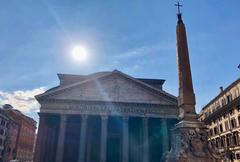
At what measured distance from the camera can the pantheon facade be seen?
84.6 ft

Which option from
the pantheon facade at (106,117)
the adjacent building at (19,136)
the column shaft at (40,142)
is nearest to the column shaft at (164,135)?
the pantheon facade at (106,117)

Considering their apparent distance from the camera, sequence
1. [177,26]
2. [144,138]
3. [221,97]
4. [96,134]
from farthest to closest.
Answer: [221,97] → [96,134] → [144,138] → [177,26]

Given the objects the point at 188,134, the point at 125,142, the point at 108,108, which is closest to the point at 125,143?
the point at 125,142

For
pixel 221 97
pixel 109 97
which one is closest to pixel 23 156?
Answer: pixel 109 97

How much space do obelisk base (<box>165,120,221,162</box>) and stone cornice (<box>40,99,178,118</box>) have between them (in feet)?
61.4

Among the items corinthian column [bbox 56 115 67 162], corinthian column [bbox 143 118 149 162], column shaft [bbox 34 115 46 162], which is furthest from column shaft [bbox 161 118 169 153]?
column shaft [bbox 34 115 46 162]

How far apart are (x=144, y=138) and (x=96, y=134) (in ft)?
22.9

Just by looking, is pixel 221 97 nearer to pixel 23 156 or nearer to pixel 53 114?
pixel 53 114

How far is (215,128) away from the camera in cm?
Result: 3553

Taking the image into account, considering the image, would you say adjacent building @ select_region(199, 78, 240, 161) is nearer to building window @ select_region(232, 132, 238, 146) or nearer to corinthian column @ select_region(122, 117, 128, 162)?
building window @ select_region(232, 132, 238, 146)

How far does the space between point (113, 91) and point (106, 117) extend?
137 inches

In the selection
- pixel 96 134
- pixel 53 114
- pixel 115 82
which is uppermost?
pixel 115 82

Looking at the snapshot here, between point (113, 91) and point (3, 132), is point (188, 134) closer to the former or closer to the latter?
point (113, 91)

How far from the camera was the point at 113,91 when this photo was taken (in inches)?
1107
